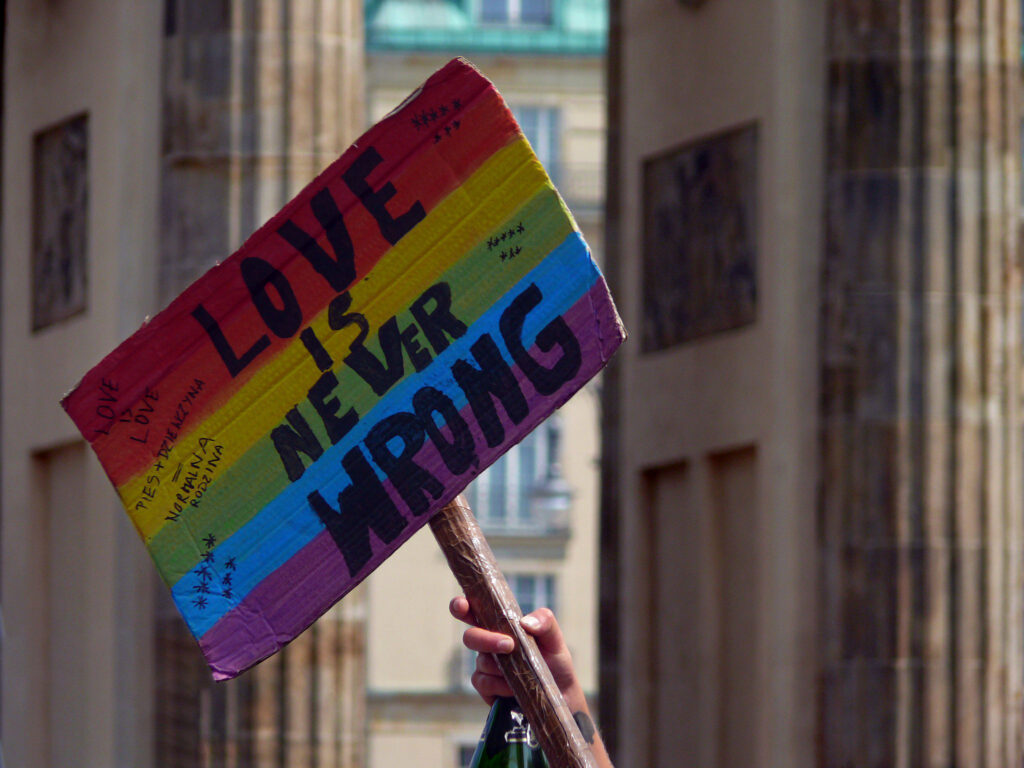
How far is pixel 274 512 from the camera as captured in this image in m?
4.43

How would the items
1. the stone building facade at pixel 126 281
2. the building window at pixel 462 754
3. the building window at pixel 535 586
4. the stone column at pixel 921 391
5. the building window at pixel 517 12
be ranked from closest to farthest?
the stone column at pixel 921 391 < the stone building facade at pixel 126 281 < the building window at pixel 462 754 < the building window at pixel 517 12 < the building window at pixel 535 586

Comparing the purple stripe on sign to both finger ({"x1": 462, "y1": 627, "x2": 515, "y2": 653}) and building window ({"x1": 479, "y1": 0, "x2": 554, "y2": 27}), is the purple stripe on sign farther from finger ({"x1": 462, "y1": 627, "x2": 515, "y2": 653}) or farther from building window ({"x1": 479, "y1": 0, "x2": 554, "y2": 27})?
building window ({"x1": 479, "y1": 0, "x2": 554, "y2": 27})

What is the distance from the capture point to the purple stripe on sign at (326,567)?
14.2 ft

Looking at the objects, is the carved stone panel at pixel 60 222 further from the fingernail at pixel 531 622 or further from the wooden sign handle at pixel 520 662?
the wooden sign handle at pixel 520 662

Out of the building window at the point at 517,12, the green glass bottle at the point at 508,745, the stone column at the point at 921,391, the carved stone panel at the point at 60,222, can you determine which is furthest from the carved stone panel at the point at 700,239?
the building window at the point at 517,12

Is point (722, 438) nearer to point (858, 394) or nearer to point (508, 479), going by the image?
point (858, 394)

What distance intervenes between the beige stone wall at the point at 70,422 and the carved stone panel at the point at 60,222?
8cm

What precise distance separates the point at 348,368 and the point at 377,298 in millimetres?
133

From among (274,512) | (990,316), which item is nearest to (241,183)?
(990,316)

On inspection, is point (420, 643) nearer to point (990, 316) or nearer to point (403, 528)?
point (990, 316)

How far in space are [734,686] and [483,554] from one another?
33.0 feet

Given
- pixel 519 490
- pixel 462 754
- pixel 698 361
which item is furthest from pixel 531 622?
pixel 462 754

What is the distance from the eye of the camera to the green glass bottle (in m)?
4.25

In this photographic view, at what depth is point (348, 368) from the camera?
14.6 ft
